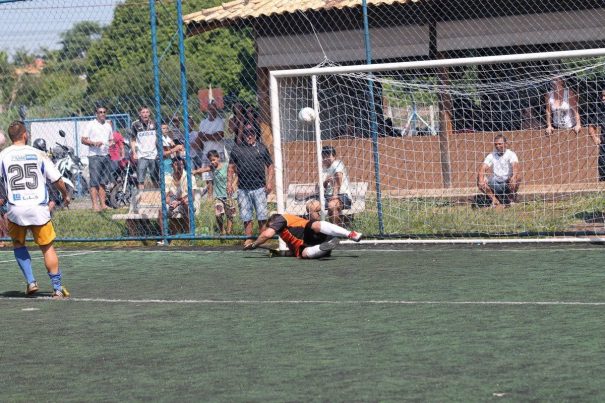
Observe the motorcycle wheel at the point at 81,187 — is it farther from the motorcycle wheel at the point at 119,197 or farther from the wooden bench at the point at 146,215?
the wooden bench at the point at 146,215

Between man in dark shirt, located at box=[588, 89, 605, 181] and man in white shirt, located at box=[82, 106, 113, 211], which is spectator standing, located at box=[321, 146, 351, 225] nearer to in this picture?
man in dark shirt, located at box=[588, 89, 605, 181]

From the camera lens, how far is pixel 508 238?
14.7m

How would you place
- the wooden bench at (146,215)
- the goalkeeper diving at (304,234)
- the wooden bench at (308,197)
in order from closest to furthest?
the goalkeeper diving at (304,234) < the wooden bench at (308,197) < the wooden bench at (146,215)

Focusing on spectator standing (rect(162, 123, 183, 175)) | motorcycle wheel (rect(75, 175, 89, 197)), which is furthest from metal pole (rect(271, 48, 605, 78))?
motorcycle wheel (rect(75, 175, 89, 197))

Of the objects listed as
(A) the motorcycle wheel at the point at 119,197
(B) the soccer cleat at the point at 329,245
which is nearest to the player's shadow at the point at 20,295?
(B) the soccer cleat at the point at 329,245

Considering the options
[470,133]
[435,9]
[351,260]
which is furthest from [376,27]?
[351,260]

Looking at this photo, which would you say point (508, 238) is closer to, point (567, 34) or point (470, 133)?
point (470, 133)

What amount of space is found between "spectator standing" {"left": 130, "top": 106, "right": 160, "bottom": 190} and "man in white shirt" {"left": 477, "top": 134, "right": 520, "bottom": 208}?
4.78 metres

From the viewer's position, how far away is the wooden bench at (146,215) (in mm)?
16703

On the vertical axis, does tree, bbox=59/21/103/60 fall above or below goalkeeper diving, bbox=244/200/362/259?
above

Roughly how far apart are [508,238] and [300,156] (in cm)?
293

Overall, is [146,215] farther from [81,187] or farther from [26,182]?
[81,187]

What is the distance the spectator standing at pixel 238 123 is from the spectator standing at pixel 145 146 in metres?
1.90

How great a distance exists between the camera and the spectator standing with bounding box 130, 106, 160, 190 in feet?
58.5
